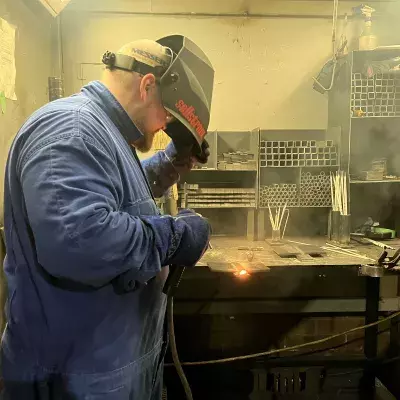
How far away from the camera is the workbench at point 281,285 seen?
2.23 m

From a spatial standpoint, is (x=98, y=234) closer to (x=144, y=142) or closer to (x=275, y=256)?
(x=144, y=142)

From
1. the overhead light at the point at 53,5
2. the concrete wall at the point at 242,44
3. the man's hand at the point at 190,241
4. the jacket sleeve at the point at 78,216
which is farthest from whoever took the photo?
the concrete wall at the point at 242,44

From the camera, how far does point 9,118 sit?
2.00 metres

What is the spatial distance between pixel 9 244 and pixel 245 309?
164 centimetres

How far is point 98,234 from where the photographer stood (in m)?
0.97

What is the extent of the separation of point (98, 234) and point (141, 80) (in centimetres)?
49

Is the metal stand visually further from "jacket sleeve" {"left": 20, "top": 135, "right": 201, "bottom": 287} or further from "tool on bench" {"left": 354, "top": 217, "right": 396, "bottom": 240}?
"jacket sleeve" {"left": 20, "top": 135, "right": 201, "bottom": 287}

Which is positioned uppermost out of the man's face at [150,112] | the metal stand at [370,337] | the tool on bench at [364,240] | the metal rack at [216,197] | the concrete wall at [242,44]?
the concrete wall at [242,44]

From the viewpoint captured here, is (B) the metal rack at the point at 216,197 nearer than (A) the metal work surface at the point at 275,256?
No

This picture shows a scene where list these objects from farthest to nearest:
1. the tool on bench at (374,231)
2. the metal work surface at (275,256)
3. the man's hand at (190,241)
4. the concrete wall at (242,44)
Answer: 1. the concrete wall at (242,44)
2. the tool on bench at (374,231)
3. the metal work surface at (275,256)
4. the man's hand at (190,241)

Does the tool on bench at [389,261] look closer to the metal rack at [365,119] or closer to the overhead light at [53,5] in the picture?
the metal rack at [365,119]

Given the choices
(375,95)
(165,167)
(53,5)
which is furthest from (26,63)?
(375,95)

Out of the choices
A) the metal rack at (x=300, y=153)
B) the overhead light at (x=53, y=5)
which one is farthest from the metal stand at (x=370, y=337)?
the overhead light at (x=53, y=5)

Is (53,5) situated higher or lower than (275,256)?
higher
